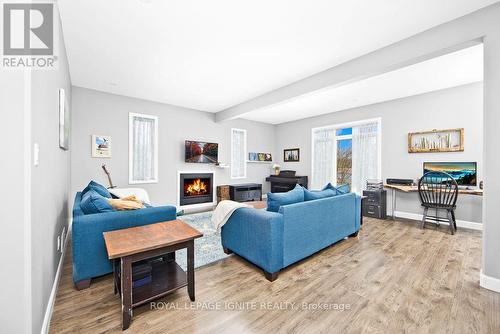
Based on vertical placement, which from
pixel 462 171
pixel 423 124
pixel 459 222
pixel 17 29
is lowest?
pixel 459 222

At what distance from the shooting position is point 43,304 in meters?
1.42

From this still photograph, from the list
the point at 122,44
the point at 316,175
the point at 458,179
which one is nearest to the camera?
the point at 122,44

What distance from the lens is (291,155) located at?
6902 millimetres

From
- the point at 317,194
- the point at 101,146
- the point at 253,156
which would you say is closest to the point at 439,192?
the point at 317,194

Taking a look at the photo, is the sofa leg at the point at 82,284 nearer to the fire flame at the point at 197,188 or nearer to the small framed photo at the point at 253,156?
the fire flame at the point at 197,188

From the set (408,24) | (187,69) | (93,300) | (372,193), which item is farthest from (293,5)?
(372,193)

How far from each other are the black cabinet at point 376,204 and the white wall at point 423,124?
1.27 feet

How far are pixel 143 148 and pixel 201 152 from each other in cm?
134

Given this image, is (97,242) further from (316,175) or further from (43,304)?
(316,175)

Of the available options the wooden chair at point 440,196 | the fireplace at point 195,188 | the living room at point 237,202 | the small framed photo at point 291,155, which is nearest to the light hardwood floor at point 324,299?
the living room at point 237,202

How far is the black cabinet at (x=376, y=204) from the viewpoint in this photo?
14.9 ft

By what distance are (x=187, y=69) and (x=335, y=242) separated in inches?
136

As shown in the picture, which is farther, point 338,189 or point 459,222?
point 459,222

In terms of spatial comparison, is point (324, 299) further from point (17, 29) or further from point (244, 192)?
point (244, 192)
